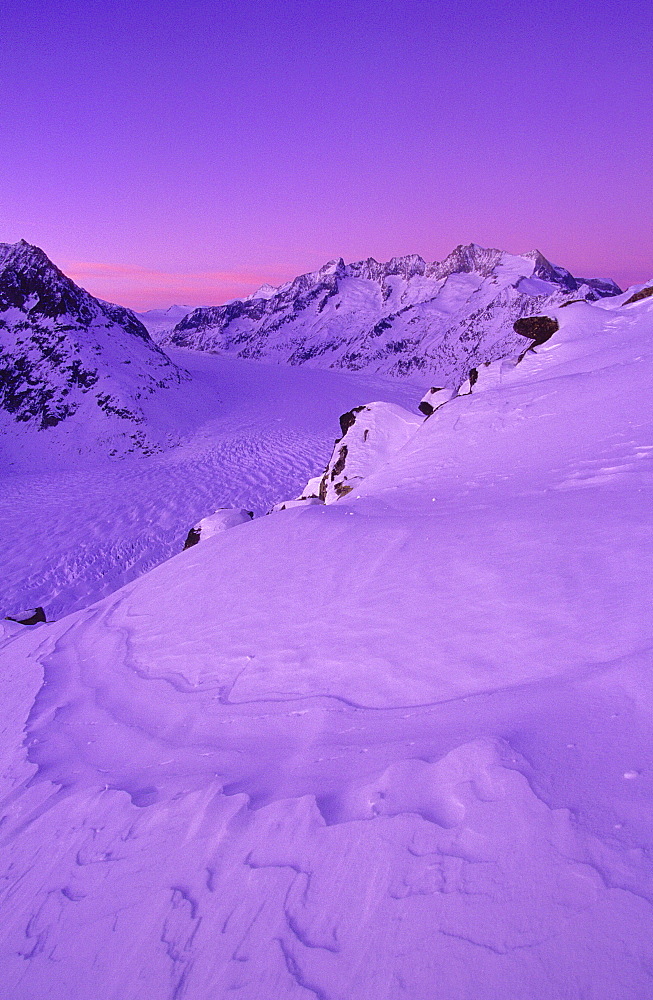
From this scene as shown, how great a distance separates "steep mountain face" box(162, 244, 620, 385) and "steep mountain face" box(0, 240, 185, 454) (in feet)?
223

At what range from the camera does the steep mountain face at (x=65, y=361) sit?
2906 cm

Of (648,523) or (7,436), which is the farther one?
(7,436)

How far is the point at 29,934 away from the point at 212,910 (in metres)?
1.07

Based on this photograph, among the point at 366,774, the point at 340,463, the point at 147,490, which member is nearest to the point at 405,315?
the point at 147,490

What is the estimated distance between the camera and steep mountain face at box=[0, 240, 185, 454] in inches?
1144

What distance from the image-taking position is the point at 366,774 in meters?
2.74

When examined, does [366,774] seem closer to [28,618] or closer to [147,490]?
[28,618]

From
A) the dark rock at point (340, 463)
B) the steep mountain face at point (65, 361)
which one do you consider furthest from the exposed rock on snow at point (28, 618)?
the steep mountain face at point (65, 361)

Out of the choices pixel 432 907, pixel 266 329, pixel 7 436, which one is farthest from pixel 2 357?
pixel 266 329

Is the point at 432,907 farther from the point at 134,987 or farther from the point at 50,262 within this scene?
the point at 50,262

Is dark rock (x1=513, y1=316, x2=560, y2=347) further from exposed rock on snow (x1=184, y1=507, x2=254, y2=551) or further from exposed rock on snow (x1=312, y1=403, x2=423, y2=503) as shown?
exposed rock on snow (x1=184, y1=507, x2=254, y2=551)

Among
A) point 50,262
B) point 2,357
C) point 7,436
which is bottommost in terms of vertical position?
point 7,436

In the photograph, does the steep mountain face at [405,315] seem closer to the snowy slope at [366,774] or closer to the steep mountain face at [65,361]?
the steep mountain face at [65,361]

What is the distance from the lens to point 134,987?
207 centimetres
